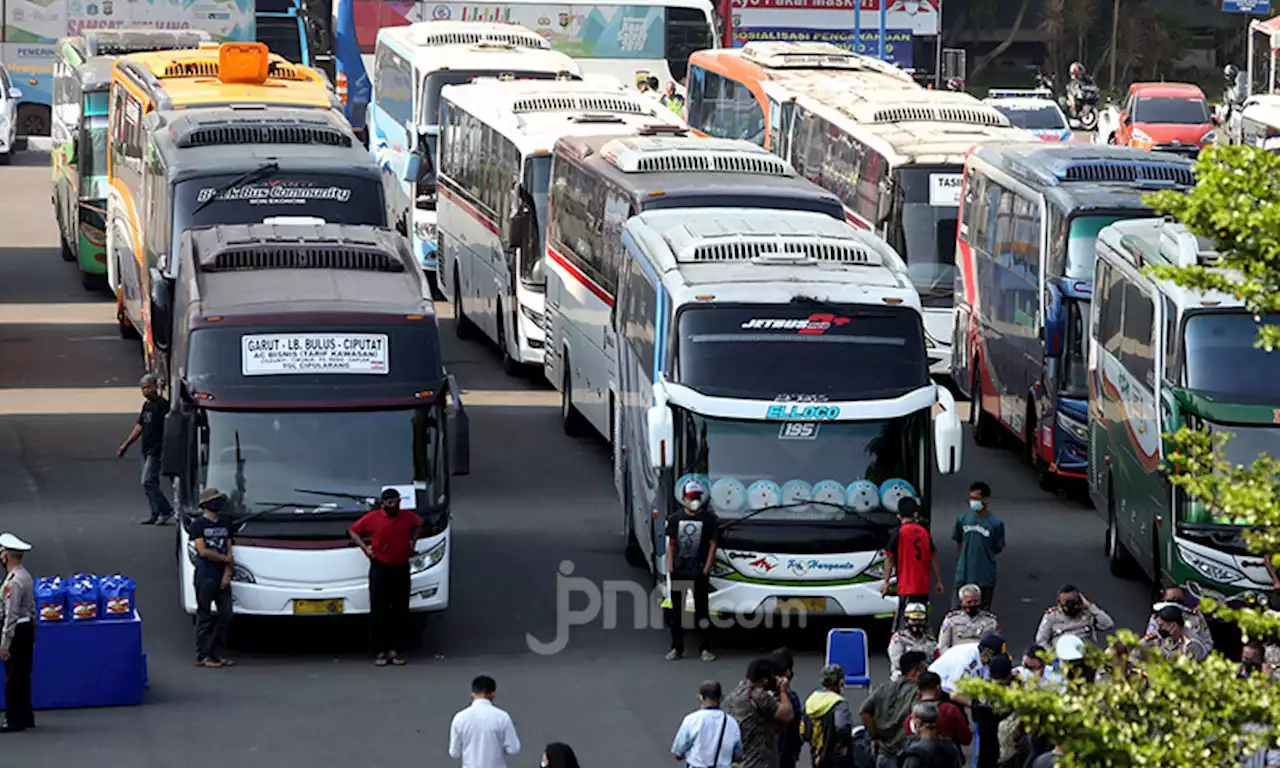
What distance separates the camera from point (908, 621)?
16.7 meters

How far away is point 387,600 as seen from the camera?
61.8 feet

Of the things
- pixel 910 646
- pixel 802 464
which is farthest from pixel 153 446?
pixel 910 646

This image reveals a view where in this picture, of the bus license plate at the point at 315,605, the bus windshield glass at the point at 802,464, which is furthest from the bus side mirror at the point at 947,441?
the bus license plate at the point at 315,605

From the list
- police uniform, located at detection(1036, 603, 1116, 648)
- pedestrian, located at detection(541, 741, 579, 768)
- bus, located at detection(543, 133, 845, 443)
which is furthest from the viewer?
bus, located at detection(543, 133, 845, 443)

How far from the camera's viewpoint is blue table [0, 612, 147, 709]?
58.0 feet

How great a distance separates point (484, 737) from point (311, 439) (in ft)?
17.2

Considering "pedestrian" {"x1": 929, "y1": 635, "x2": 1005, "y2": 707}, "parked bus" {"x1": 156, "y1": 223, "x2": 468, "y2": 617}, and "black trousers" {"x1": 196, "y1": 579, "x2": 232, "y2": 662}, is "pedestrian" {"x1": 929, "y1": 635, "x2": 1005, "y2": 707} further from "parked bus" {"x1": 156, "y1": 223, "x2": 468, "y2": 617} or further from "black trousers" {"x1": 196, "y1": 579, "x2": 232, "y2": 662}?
"black trousers" {"x1": 196, "y1": 579, "x2": 232, "y2": 662}

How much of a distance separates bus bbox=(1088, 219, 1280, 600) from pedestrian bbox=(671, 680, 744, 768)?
563cm

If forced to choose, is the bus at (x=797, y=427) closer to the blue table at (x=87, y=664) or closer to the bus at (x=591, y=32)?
the blue table at (x=87, y=664)

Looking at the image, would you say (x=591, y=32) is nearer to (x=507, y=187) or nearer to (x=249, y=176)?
(x=507, y=187)

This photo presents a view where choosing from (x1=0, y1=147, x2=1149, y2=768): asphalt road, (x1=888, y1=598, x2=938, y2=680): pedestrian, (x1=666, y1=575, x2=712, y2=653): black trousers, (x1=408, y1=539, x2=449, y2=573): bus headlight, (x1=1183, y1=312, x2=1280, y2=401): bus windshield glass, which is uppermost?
(x1=1183, y1=312, x2=1280, y2=401): bus windshield glass

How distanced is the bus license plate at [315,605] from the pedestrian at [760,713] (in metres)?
5.03

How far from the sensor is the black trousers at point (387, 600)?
1875cm

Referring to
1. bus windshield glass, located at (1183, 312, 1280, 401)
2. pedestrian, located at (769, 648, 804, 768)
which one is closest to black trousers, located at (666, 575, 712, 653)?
bus windshield glass, located at (1183, 312, 1280, 401)
